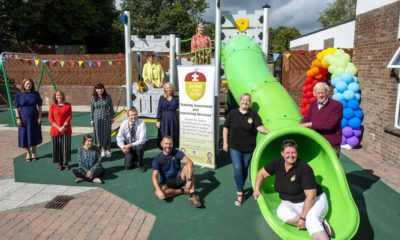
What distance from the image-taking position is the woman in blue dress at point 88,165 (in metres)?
5.83

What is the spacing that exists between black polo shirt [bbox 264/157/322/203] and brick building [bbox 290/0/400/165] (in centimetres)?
393

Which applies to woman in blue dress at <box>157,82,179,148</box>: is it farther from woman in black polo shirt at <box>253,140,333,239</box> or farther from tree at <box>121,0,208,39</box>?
tree at <box>121,0,208,39</box>

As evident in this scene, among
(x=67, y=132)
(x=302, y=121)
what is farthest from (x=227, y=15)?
(x=67, y=132)

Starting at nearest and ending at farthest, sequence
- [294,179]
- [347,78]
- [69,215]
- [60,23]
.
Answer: [294,179] < [69,215] < [347,78] < [60,23]

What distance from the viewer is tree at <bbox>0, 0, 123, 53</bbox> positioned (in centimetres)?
2220

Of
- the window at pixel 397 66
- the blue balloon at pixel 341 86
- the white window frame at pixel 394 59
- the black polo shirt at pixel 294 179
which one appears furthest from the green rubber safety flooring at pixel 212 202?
the white window frame at pixel 394 59

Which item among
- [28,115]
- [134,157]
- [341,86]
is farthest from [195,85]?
[341,86]

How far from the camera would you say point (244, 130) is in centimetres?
483

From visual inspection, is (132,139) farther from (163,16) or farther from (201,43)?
(163,16)

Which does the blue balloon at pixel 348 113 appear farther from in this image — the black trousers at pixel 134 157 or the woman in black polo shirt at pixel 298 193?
the black trousers at pixel 134 157

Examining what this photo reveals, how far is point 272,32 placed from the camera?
3004 inches

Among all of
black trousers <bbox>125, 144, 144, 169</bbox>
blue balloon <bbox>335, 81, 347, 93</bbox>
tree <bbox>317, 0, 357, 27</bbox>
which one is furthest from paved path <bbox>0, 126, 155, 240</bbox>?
tree <bbox>317, 0, 357, 27</bbox>

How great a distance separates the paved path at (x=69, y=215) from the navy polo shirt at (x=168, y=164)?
0.69 m

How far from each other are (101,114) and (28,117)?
59.2 inches
